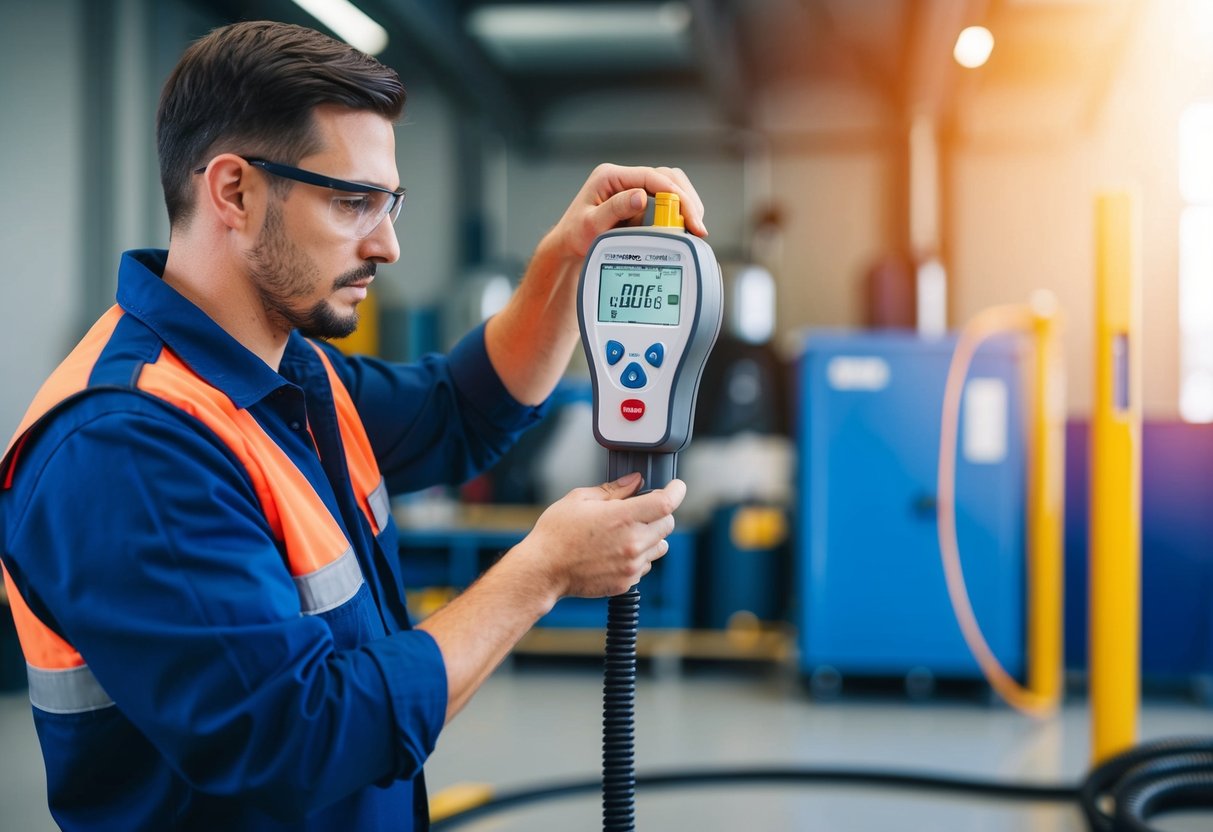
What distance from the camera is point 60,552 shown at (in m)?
0.91

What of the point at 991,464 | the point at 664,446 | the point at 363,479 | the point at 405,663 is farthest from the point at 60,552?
the point at 991,464

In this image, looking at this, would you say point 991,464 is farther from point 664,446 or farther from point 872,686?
point 664,446

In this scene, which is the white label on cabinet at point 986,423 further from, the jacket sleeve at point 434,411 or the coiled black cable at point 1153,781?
the jacket sleeve at point 434,411

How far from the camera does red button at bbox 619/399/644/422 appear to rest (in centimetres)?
120

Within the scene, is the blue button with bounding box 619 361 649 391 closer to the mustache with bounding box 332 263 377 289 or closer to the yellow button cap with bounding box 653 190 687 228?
the yellow button cap with bounding box 653 190 687 228

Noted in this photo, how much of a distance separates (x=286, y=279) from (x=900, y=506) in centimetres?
356

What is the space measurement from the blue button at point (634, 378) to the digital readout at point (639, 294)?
0.17ft

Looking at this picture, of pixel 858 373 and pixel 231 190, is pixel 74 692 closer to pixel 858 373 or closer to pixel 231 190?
pixel 231 190

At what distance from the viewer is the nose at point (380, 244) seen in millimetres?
1188

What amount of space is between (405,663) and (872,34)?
242 inches

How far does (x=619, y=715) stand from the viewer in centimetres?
123

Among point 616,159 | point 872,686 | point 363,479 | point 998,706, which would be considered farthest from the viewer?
point 616,159

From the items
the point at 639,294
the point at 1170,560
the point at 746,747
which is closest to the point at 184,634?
the point at 639,294

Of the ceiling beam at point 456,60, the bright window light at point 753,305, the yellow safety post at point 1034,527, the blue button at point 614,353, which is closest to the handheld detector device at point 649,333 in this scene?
the blue button at point 614,353
